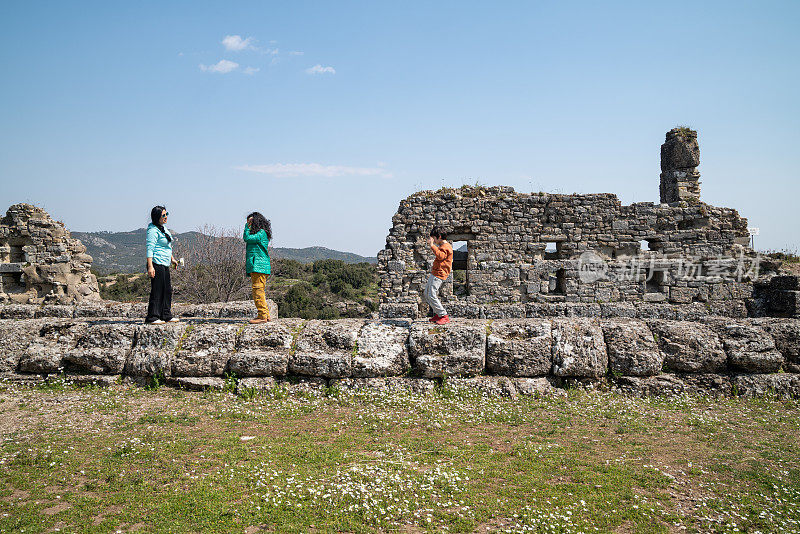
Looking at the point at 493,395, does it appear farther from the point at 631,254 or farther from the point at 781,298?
the point at 631,254

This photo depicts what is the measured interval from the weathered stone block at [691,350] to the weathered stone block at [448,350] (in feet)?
7.81

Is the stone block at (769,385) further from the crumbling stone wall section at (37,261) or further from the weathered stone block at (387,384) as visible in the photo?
the crumbling stone wall section at (37,261)

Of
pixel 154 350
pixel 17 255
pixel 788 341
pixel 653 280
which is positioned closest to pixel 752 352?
pixel 788 341

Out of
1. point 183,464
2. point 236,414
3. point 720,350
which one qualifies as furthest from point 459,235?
point 183,464

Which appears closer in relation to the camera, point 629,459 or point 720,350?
point 629,459

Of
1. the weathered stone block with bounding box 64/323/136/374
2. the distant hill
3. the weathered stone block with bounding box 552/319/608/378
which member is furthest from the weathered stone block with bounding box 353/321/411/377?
the distant hill

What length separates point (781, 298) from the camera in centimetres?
1141

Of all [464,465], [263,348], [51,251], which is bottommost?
[464,465]

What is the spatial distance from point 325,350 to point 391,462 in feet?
7.66

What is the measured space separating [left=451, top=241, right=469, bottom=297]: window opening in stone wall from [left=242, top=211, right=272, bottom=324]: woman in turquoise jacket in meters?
8.20

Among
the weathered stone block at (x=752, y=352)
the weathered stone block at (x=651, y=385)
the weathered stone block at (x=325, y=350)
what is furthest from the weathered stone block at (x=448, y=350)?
the weathered stone block at (x=752, y=352)

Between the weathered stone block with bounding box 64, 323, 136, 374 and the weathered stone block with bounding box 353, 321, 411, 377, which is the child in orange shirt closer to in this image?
the weathered stone block with bounding box 353, 321, 411, 377

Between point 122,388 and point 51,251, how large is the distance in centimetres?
1188

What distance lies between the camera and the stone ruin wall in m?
14.4
